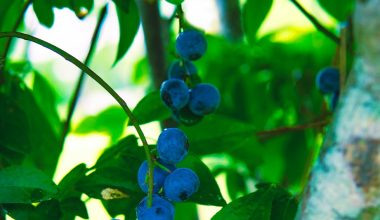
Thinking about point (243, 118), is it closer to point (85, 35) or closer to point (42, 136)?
point (42, 136)

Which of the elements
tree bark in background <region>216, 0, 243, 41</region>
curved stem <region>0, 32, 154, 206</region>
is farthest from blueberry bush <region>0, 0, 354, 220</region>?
Result: tree bark in background <region>216, 0, 243, 41</region>

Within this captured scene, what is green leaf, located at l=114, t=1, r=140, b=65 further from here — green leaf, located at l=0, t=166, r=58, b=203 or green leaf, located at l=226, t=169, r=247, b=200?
green leaf, located at l=226, t=169, r=247, b=200

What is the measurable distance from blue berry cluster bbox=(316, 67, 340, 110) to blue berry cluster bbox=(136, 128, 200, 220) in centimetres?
34

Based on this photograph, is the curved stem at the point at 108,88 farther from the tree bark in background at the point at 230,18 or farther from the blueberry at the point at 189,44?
the tree bark in background at the point at 230,18

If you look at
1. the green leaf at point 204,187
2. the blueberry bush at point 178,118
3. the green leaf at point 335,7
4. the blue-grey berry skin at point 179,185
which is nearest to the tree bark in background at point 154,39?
the blueberry bush at point 178,118

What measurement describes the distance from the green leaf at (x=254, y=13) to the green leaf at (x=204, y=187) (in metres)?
0.20

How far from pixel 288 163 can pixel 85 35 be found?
2.48 ft

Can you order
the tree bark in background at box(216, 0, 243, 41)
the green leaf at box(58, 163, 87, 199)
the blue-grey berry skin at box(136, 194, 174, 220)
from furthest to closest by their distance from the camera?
the tree bark in background at box(216, 0, 243, 41) → the green leaf at box(58, 163, 87, 199) → the blue-grey berry skin at box(136, 194, 174, 220)

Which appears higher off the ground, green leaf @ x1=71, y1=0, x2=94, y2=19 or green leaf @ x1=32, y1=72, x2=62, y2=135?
green leaf @ x1=32, y1=72, x2=62, y2=135

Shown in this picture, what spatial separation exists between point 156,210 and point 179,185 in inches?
1.7

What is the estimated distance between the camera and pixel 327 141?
18.8 inches

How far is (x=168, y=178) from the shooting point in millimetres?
654

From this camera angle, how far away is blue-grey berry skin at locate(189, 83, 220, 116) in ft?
2.62

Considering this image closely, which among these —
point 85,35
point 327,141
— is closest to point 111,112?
point 85,35
